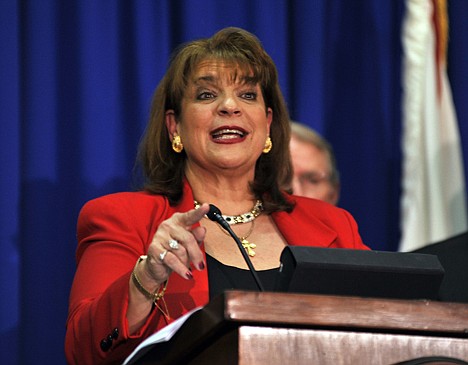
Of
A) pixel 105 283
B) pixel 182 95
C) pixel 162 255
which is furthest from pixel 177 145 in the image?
pixel 162 255

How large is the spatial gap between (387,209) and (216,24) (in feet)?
2.96

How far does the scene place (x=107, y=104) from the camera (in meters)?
2.96

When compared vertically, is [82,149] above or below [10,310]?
above

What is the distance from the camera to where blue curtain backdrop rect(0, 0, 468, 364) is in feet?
9.15

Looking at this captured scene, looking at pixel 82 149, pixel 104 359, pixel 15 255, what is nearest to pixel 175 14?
pixel 82 149

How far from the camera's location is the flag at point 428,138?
3461 mm

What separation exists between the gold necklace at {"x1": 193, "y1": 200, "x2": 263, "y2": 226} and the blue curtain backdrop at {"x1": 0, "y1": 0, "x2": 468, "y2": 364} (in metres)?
0.57

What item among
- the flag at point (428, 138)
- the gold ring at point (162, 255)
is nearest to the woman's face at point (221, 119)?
the gold ring at point (162, 255)

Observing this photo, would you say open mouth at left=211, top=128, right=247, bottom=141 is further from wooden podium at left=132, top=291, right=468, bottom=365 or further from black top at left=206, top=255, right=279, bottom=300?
wooden podium at left=132, top=291, right=468, bottom=365

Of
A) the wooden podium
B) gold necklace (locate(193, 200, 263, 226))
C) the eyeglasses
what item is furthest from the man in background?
the wooden podium

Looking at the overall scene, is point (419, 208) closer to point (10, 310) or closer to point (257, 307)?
point (10, 310)

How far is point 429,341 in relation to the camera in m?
1.46

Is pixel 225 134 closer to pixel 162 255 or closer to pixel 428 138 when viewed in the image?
pixel 162 255

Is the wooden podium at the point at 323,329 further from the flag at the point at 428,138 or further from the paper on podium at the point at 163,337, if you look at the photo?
the flag at the point at 428,138
